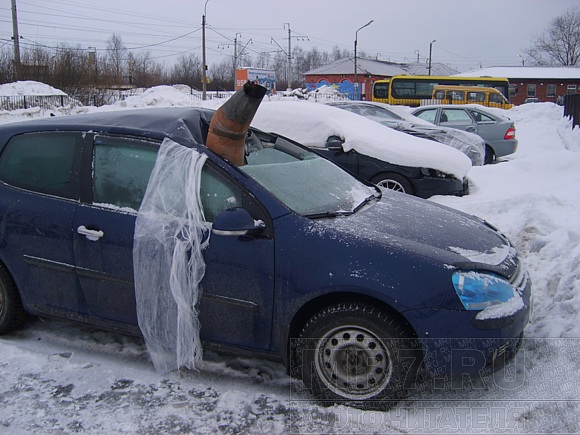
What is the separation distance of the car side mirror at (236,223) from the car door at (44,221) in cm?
107

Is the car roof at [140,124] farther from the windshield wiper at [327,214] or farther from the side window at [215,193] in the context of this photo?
the windshield wiper at [327,214]

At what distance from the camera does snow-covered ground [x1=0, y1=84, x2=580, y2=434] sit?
2.96 m

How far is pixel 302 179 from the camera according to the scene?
3812 millimetres

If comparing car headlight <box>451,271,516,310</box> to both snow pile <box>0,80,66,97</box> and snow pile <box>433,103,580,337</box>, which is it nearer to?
snow pile <box>433,103,580,337</box>

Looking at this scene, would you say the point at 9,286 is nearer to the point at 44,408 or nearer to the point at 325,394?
the point at 44,408

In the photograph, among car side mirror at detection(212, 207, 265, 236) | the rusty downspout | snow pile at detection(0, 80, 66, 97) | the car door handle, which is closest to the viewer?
car side mirror at detection(212, 207, 265, 236)

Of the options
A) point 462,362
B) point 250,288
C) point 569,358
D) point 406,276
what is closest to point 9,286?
point 250,288

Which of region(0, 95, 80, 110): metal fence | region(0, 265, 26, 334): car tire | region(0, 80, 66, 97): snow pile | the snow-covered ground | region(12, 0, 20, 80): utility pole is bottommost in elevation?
the snow-covered ground

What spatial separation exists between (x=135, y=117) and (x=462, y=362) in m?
2.65

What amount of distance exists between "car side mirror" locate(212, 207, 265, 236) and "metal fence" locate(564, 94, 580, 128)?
1688 cm

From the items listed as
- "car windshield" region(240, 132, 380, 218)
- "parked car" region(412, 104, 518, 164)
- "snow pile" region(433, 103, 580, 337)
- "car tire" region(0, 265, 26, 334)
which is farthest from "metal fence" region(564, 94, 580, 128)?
"car tire" region(0, 265, 26, 334)

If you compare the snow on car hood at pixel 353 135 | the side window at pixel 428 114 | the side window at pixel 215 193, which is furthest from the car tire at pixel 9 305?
the side window at pixel 428 114

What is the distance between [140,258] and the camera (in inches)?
130

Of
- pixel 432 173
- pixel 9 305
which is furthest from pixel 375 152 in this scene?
pixel 9 305
